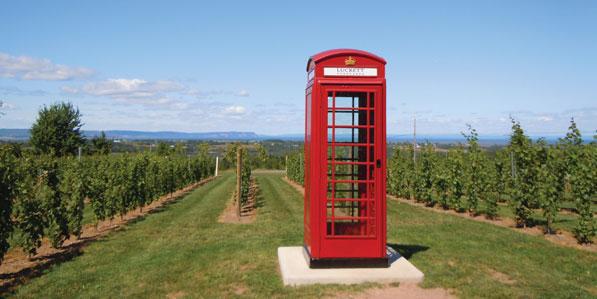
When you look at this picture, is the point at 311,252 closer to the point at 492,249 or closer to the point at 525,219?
the point at 492,249

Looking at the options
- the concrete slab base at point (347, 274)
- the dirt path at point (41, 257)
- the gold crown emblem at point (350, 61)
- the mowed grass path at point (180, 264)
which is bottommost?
the dirt path at point (41, 257)

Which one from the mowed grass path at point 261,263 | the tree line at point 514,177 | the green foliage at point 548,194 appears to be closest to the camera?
the mowed grass path at point 261,263

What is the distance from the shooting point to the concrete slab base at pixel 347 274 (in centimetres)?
663

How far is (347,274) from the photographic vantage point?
6.75 metres

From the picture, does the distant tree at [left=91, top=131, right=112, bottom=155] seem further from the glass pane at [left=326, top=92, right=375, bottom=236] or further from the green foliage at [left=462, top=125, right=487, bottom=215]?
the glass pane at [left=326, top=92, right=375, bottom=236]

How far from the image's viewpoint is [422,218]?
14.2 metres

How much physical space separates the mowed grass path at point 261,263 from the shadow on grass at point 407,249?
2 cm

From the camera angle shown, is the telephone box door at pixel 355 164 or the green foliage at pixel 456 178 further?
the green foliage at pixel 456 178

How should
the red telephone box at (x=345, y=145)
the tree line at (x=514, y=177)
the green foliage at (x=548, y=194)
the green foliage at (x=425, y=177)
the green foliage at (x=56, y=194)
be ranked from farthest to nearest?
1. the green foliage at (x=425, y=177)
2. the green foliage at (x=548, y=194)
3. the tree line at (x=514, y=177)
4. the green foliage at (x=56, y=194)
5. the red telephone box at (x=345, y=145)

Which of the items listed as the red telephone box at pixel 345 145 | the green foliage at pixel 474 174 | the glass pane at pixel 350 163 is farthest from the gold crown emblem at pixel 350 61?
the green foliage at pixel 474 174

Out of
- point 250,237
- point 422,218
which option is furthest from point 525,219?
point 250,237

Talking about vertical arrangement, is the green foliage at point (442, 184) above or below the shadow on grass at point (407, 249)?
above

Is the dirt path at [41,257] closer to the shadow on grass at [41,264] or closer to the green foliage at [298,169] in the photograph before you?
the shadow on grass at [41,264]

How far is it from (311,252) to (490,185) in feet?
30.4
